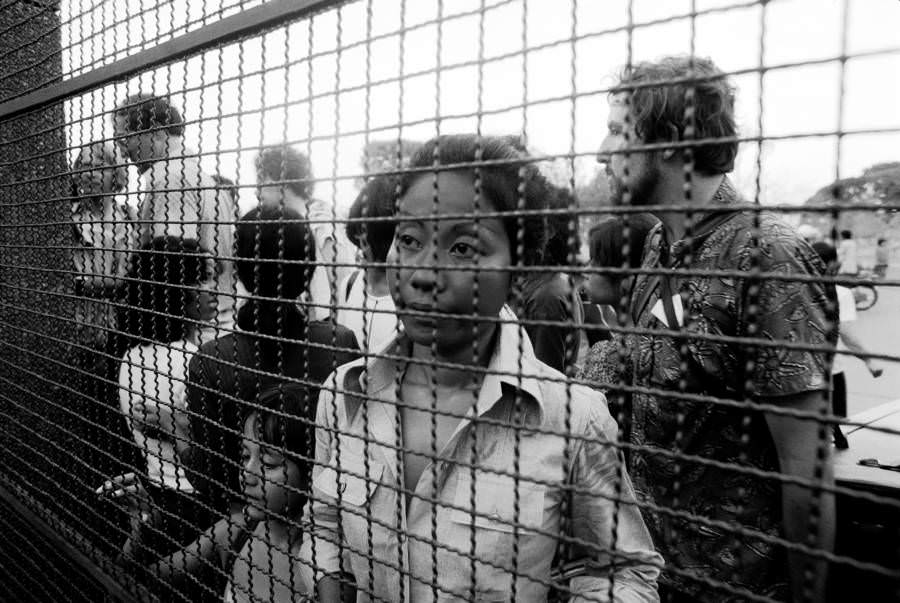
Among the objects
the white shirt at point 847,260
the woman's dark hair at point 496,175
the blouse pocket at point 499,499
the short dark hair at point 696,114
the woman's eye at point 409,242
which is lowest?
the blouse pocket at point 499,499

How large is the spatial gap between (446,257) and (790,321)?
29.5 inches

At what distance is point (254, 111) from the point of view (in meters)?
1.41

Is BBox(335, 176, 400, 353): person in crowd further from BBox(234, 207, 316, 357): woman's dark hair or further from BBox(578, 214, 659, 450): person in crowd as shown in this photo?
BBox(578, 214, 659, 450): person in crowd

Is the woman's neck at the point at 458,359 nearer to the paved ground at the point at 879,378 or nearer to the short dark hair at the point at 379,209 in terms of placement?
the short dark hair at the point at 379,209

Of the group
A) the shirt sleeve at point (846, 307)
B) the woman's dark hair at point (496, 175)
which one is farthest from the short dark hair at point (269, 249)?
the shirt sleeve at point (846, 307)

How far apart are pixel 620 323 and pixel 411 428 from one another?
0.68 meters

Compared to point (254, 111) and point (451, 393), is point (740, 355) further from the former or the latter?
point (254, 111)

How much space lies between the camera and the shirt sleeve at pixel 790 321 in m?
1.29

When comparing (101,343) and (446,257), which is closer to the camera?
(446,257)

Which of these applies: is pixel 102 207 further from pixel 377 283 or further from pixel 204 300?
pixel 377 283

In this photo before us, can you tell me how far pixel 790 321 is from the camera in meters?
1.30

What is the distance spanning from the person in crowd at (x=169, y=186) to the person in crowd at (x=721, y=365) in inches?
40.3

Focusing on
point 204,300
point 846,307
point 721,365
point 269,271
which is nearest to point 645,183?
point 721,365

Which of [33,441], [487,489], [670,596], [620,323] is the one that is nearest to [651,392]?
[620,323]
